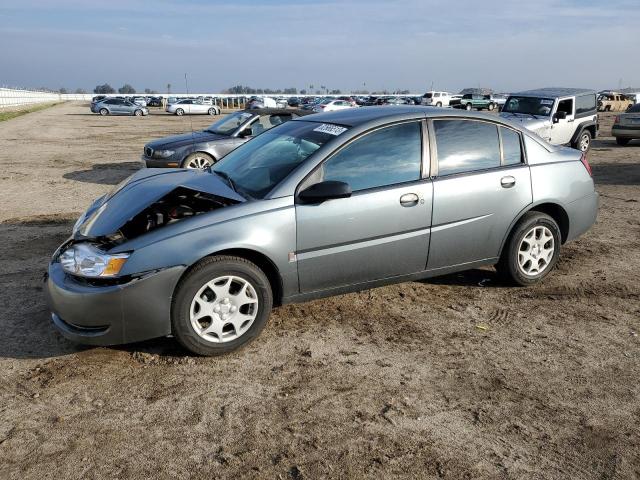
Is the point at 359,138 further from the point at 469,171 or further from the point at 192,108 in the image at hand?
the point at 192,108

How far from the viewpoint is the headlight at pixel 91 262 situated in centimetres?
363

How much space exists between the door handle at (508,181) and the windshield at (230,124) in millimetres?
7199

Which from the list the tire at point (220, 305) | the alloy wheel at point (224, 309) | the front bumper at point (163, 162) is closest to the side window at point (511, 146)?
the tire at point (220, 305)

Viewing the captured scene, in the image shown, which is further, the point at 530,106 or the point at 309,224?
the point at 530,106

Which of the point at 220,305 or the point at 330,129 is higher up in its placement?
the point at 330,129

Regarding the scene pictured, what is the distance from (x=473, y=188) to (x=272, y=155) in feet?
5.72

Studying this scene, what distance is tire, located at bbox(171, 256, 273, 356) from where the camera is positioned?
3.76 m

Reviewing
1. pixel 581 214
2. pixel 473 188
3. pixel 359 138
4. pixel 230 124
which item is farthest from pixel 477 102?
pixel 359 138

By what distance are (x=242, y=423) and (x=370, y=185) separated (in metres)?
2.06

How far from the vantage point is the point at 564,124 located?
15.0 m

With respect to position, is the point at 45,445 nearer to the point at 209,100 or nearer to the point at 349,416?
the point at 349,416

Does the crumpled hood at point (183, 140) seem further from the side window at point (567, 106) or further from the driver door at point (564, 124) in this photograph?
the side window at point (567, 106)

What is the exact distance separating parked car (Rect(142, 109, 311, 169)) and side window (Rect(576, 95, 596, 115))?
8822mm

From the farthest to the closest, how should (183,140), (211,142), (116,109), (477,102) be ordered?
(477,102) < (116,109) < (183,140) < (211,142)
